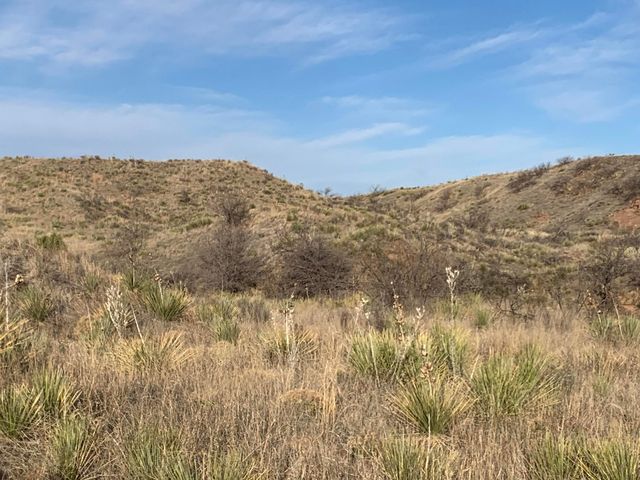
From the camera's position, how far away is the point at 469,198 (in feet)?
190

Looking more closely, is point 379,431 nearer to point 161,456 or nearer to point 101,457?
point 161,456

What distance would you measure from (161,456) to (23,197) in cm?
4106

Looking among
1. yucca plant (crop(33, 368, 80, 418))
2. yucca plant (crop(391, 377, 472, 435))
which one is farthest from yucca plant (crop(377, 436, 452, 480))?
yucca plant (crop(33, 368, 80, 418))

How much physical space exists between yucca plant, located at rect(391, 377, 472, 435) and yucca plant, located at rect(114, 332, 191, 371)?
8.05ft

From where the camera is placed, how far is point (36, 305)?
8117mm

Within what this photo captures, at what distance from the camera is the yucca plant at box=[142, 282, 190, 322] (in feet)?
27.6

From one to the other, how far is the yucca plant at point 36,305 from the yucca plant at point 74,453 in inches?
212

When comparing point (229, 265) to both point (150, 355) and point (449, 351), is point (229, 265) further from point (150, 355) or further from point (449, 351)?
point (449, 351)

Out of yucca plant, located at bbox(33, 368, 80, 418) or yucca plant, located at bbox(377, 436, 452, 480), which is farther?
yucca plant, located at bbox(33, 368, 80, 418)

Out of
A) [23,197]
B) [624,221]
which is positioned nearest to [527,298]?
[624,221]

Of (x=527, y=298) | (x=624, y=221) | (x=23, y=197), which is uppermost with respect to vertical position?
(x=23, y=197)

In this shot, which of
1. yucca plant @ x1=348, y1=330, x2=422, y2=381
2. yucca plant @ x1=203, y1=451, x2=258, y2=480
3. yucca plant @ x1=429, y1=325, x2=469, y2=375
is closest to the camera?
yucca plant @ x1=203, y1=451, x2=258, y2=480

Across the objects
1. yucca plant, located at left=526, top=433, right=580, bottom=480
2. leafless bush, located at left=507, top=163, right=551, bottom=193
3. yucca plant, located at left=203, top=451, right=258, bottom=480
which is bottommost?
yucca plant, located at left=526, top=433, right=580, bottom=480

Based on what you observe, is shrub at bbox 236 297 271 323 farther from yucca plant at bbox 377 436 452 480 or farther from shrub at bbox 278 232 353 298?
yucca plant at bbox 377 436 452 480
